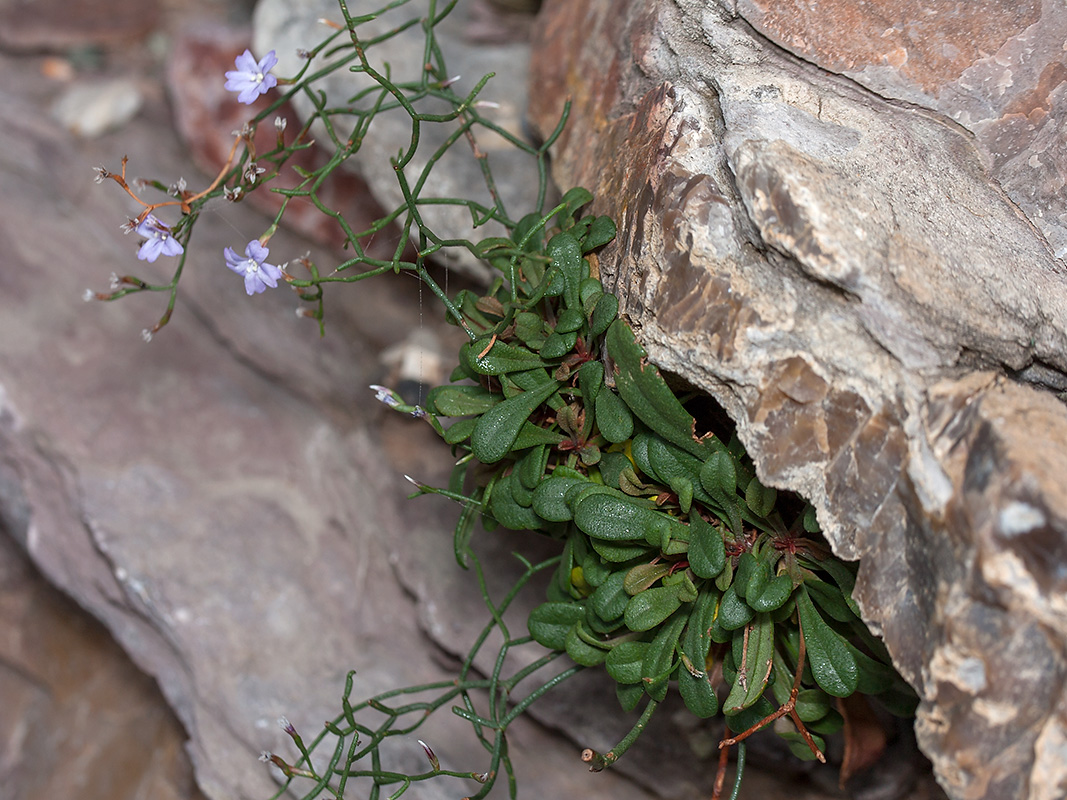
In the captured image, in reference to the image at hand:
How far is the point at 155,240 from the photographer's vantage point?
5.66 ft

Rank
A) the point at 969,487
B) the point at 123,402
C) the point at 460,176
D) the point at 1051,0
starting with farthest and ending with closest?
1. the point at 123,402
2. the point at 460,176
3. the point at 1051,0
4. the point at 969,487

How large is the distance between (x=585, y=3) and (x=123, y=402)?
184cm

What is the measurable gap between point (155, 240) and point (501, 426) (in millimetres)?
799

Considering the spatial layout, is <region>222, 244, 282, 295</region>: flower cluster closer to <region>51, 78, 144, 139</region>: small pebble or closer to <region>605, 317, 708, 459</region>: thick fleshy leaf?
<region>605, 317, 708, 459</region>: thick fleshy leaf

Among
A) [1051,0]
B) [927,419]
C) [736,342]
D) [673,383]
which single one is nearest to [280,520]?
[673,383]

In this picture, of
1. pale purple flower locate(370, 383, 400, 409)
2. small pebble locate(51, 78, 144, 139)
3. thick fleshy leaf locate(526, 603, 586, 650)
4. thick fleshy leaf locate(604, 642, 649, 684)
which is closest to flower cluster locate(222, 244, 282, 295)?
pale purple flower locate(370, 383, 400, 409)

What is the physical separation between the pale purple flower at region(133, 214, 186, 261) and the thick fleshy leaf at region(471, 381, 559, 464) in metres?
0.71

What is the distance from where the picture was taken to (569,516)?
1.67 m

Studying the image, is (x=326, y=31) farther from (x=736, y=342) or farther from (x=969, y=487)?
(x=969, y=487)

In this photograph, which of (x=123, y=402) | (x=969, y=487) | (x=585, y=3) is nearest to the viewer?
(x=969, y=487)

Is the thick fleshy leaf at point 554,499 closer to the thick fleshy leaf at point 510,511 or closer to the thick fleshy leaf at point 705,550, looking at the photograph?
the thick fleshy leaf at point 510,511

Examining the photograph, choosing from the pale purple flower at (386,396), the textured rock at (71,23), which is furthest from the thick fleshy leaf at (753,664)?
the textured rock at (71,23)

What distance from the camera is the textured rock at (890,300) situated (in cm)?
121

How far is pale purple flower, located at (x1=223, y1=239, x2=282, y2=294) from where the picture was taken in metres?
1.68
